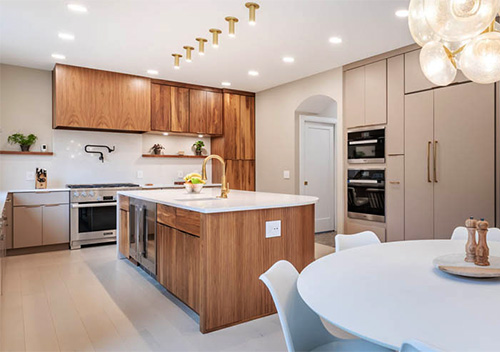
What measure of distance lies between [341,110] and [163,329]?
12.0 feet

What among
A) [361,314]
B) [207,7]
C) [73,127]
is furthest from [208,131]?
[361,314]

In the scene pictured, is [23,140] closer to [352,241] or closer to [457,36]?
[352,241]

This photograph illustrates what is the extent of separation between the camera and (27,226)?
4.51m

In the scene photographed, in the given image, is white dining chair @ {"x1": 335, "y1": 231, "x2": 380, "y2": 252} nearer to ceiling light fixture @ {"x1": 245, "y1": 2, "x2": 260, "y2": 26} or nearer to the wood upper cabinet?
ceiling light fixture @ {"x1": 245, "y1": 2, "x2": 260, "y2": 26}

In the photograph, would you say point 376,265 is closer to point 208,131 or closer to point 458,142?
point 458,142

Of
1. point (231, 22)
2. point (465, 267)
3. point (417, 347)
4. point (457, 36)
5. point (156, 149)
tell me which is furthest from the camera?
point (156, 149)

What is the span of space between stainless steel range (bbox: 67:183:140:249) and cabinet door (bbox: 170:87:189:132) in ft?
4.39

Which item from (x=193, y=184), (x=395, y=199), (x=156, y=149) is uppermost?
(x=156, y=149)

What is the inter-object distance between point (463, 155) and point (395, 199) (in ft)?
3.02

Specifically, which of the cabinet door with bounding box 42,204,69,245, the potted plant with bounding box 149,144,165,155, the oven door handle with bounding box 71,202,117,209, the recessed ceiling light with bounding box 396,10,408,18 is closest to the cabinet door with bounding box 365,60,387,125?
the recessed ceiling light with bounding box 396,10,408,18

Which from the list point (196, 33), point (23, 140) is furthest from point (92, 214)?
point (196, 33)

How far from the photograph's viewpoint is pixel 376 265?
145 cm

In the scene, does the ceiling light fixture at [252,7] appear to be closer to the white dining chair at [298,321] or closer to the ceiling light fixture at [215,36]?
the ceiling light fixture at [215,36]

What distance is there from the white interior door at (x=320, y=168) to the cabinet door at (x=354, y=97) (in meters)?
1.14
